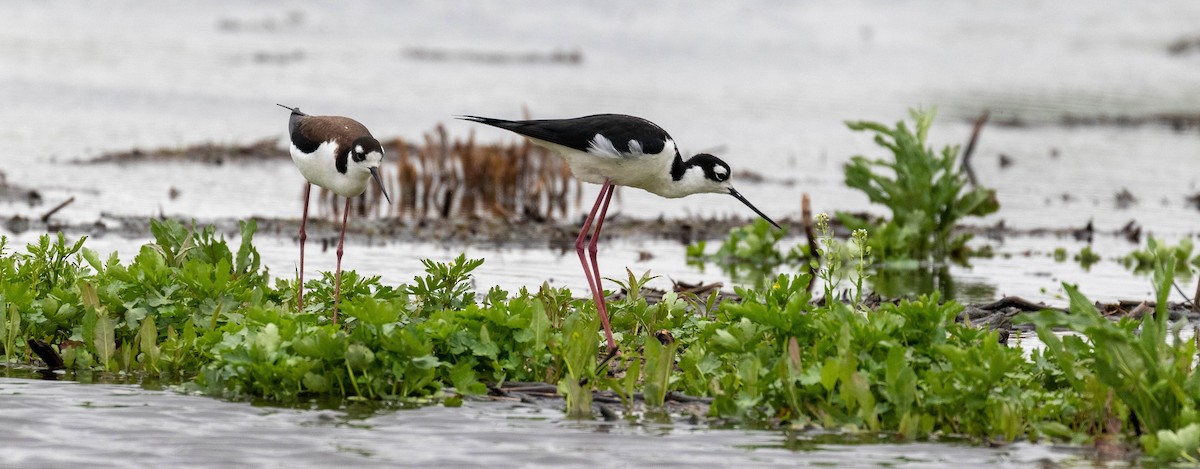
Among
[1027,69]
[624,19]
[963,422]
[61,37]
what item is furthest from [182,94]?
[624,19]

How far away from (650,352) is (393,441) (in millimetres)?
1351

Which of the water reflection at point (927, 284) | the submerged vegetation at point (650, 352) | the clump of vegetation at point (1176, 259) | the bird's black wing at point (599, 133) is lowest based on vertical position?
the submerged vegetation at point (650, 352)

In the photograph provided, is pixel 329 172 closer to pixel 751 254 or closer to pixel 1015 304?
pixel 1015 304

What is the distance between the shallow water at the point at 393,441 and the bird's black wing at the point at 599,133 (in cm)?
157

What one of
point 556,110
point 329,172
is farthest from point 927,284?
point 556,110

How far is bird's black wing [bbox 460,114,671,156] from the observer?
26.9 feet

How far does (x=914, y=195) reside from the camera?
42.6ft

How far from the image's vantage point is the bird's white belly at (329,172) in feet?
27.4

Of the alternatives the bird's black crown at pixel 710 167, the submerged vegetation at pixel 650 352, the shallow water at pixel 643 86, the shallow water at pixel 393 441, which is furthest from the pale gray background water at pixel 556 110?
the bird's black crown at pixel 710 167

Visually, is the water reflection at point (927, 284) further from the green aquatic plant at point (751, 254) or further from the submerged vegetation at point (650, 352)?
the submerged vegetation at point (650, 352)

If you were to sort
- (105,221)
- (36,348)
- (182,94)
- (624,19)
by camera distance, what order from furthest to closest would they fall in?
1. (624,19)
2. (182,94)
3. (105,221)
4. (36,348)

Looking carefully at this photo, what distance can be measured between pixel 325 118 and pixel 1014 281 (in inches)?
247

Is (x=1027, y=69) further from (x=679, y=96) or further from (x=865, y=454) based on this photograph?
(x=865, y=454)

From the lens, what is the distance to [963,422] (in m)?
6.87
